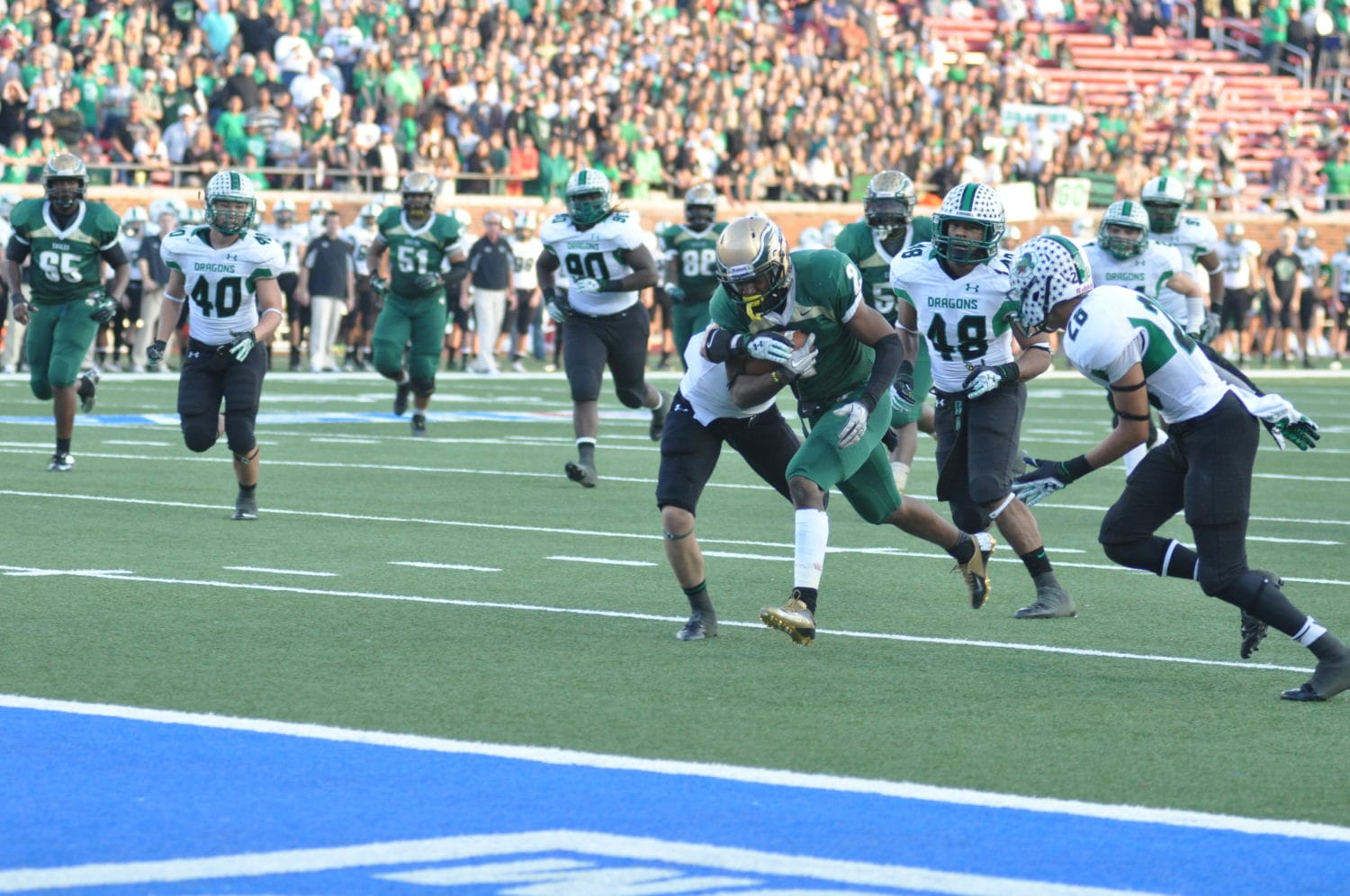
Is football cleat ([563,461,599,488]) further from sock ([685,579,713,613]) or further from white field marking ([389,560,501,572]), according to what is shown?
sock ([685,579,713,613])

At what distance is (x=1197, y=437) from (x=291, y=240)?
19.0 m

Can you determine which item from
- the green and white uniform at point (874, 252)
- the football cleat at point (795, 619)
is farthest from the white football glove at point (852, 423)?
the green and white uniform at point (874, 252)

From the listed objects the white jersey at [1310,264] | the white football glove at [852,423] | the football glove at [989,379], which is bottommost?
the white jersey at [1310,264]

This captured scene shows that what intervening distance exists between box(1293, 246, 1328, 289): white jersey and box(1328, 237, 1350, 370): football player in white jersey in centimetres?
103

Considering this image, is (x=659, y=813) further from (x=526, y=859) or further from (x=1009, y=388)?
(x=1009, y=388)

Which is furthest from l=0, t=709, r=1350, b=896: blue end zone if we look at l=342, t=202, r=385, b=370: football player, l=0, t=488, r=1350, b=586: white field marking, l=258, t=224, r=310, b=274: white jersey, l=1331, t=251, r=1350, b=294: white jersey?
l=1331, t=251, r=1350, b=294: white jersey

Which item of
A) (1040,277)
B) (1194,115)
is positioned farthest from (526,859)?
(1194,115)

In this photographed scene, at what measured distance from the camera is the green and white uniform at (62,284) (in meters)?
13.9

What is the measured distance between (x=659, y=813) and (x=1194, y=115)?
33847mm

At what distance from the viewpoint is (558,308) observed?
1439 cm

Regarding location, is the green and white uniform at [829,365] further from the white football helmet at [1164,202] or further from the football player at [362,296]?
the football player at [362,296]

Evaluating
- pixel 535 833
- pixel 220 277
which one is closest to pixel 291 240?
pixel 220 277

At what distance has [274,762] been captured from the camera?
18.7ft

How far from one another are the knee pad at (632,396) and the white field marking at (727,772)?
8493 mm
